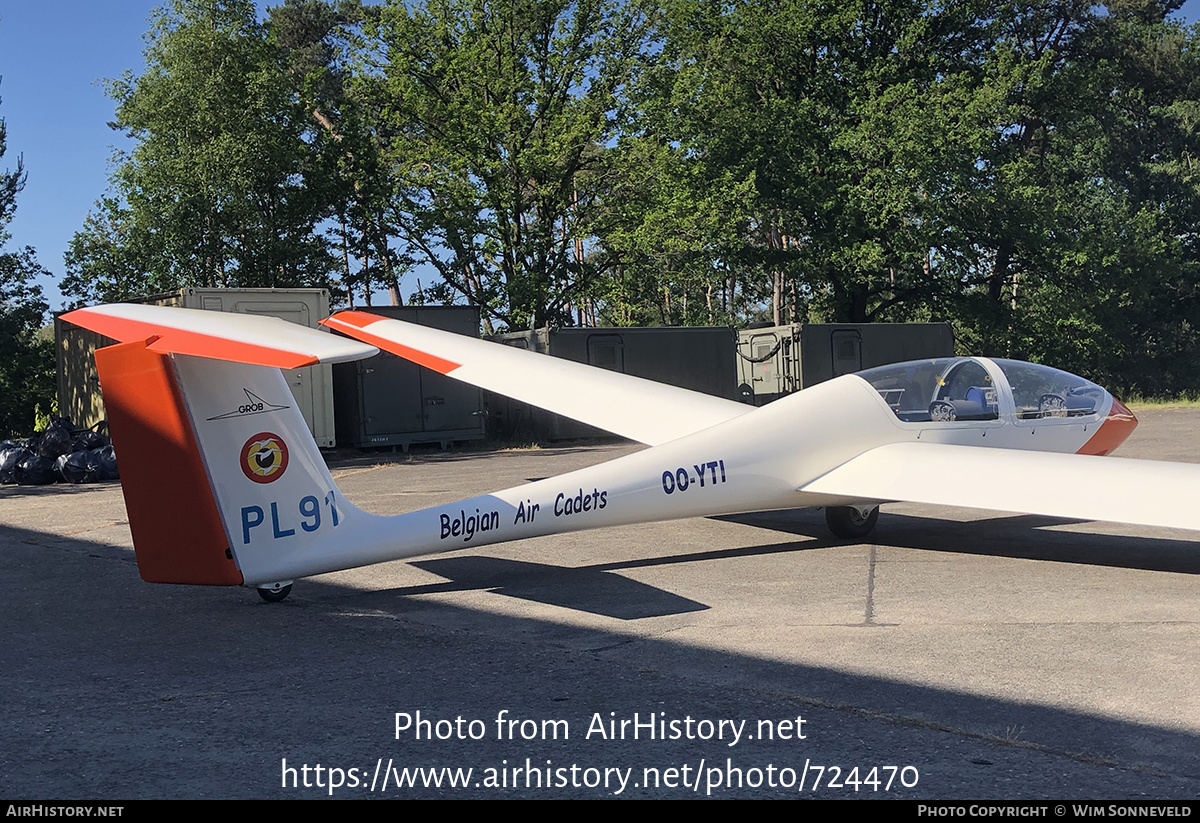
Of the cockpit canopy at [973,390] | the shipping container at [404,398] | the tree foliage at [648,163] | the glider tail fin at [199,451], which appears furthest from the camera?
the tree foliage at [648,163]

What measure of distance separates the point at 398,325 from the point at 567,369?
2.07 m

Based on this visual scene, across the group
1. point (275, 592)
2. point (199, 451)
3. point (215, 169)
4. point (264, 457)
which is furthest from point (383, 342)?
point (215, 169)

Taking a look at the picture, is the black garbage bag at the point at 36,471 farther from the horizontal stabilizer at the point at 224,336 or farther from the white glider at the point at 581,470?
the horizontal stabilizer at the point at 224,336

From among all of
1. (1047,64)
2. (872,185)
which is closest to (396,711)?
(872,185)

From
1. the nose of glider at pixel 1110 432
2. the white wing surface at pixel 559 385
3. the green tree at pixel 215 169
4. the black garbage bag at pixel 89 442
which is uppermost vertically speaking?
the green tree at pixel 215 169

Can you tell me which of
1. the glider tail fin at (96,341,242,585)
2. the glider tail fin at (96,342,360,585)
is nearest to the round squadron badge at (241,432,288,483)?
the glider tail fin at (96,342,360,585)

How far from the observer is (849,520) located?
10.4m

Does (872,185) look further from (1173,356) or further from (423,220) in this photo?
(1173,356)

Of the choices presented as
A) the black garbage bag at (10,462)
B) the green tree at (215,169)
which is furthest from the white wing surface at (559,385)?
the green tree at (215,169)

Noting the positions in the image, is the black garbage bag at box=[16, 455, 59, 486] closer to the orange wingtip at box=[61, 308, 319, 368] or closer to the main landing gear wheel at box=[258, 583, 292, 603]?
the main landing gear wheel at box=[258, 583, 292, 603]

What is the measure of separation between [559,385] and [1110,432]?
19.3 ft

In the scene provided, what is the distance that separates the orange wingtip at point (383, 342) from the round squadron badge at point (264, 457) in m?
4.54

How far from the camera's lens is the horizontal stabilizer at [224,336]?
5199 mm

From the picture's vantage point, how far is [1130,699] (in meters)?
5.07
